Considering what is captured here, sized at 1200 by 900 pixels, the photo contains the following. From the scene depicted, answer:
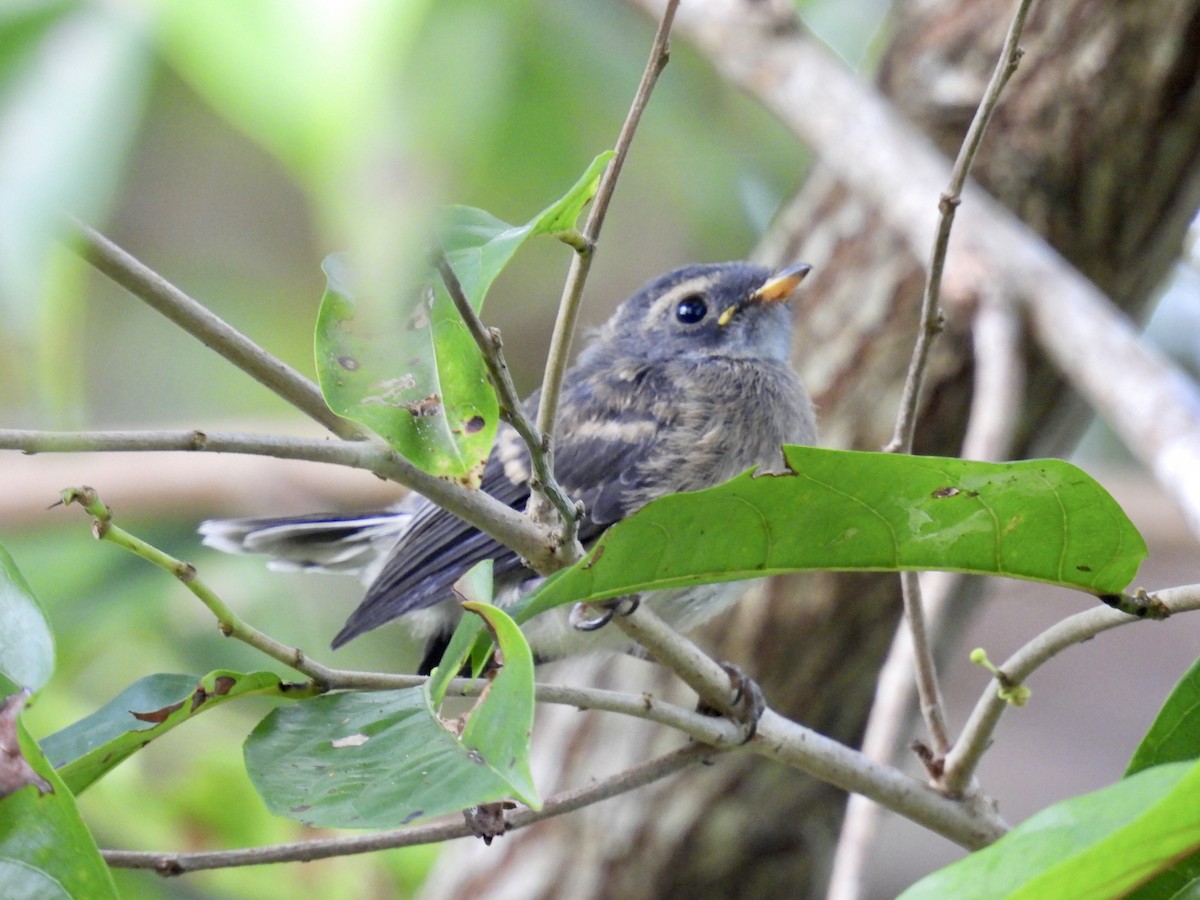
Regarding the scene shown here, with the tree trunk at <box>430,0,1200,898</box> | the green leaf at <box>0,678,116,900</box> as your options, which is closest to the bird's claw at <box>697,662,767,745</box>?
the green leaf at <box>0,678,116,900</box>

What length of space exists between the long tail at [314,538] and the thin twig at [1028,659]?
1484 millimetres

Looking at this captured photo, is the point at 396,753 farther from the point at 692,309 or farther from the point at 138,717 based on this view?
the point at 692,309

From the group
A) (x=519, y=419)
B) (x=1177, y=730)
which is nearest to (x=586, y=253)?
(x=519, y=419)

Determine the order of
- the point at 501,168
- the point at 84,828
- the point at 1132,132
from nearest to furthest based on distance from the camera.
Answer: the point at 84,828
the point at 1132,132
the point at 501,168

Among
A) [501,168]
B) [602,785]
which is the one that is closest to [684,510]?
[602,785]

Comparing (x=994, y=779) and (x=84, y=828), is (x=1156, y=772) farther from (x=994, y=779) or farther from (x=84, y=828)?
(x=994, y=779)

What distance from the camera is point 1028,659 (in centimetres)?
137

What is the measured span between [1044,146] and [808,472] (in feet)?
7.01

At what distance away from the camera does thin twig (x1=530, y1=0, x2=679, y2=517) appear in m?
1.16

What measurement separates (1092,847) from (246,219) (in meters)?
5.19

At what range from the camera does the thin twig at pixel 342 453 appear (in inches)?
40.6

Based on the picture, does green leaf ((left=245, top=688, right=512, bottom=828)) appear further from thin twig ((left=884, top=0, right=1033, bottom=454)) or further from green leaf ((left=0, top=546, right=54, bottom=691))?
thin twig ((left=884, top=0, right=1033, bottom=454))

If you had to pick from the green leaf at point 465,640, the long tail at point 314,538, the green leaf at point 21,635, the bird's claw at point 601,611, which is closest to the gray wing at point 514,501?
the long tail at point 314,538

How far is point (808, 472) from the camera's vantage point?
122 centimetres
